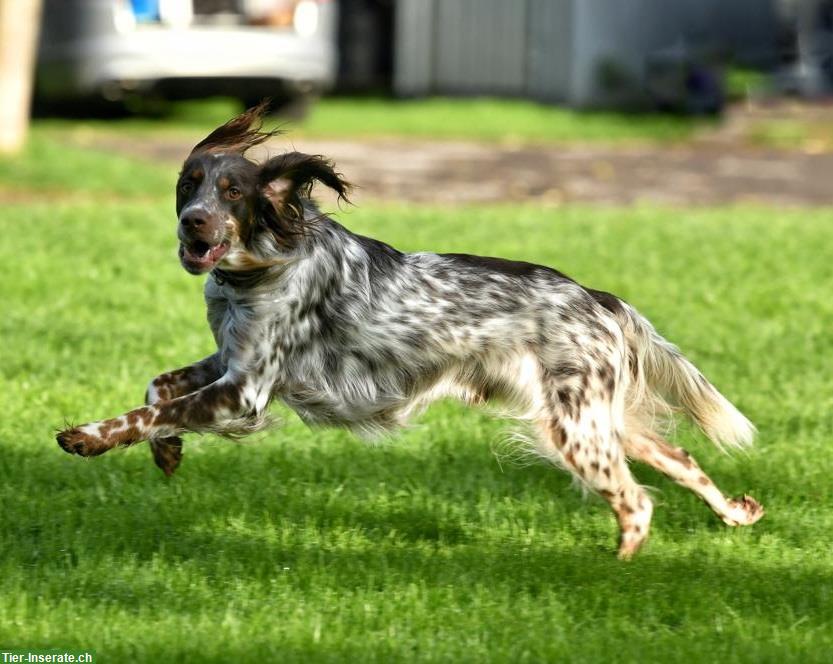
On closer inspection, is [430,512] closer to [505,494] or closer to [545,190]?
[505,494]

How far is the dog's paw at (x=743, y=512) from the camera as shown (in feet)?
19.5

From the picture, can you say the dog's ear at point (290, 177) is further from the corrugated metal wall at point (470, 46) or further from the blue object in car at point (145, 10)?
the corrugated metal wall at point (470, 46)

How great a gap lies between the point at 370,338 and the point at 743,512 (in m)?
1.55

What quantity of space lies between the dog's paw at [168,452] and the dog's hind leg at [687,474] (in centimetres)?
164

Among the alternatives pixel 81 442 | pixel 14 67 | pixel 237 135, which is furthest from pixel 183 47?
pixel 81 442

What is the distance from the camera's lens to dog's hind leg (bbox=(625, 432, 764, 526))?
5.95 metres

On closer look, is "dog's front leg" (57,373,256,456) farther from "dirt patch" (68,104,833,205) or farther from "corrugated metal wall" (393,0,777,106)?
"corrugated metal wall" (393,0,777,106)

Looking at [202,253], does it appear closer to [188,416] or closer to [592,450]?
[188,416]

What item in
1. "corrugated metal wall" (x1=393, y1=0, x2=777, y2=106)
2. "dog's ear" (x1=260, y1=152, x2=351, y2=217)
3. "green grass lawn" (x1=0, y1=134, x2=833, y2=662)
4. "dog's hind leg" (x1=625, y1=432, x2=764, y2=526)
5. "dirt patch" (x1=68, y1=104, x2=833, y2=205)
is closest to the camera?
"green grass lawn" (x1=0, y1=134, x2=833, y2=662)

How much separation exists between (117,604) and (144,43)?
41.5 ft

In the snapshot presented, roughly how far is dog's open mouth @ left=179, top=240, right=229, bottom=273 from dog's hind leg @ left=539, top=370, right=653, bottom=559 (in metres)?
1.28

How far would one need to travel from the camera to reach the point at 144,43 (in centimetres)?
1684

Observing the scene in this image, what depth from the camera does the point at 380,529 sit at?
19.2 feet

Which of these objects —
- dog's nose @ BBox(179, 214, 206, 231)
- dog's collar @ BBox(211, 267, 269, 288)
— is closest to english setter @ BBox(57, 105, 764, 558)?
dog's collar @ BBox(211, 267, 269, 288)
